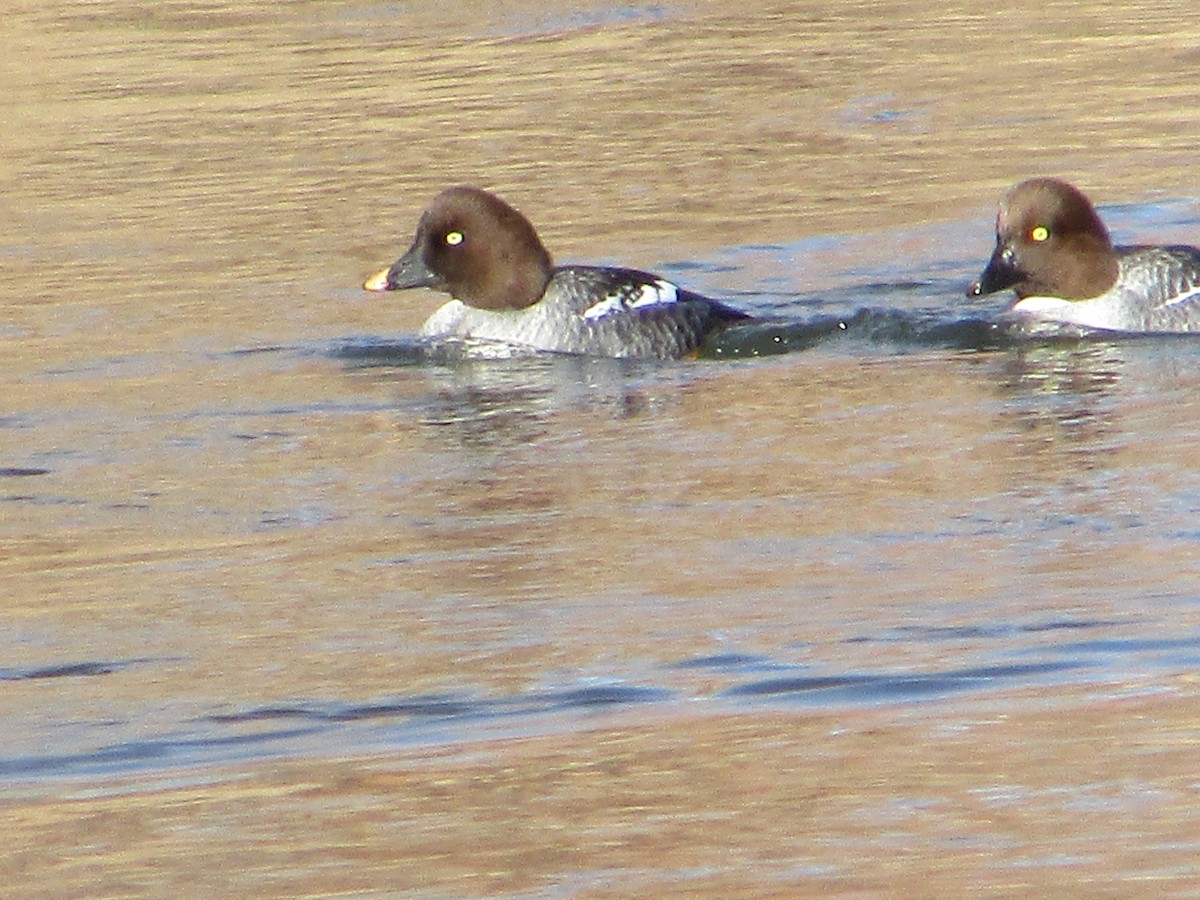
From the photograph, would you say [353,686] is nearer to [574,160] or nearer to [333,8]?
[574,160]

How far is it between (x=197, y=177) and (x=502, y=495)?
25.3 feet

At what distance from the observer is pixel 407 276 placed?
11539 mm


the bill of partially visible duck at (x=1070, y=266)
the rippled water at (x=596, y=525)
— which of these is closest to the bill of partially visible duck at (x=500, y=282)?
the rippled water at (x=596, y=525)

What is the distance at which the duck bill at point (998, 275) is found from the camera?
437 inches

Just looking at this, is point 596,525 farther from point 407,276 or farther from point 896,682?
point 407,276

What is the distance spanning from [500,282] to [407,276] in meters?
0.44

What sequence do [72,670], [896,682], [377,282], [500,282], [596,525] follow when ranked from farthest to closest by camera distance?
A: 1. [500,282]
2. [377,282]
3. [596,525]
4. [72,670]
5. [896,682]

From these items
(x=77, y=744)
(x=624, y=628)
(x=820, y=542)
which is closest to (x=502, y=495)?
(x=820, y=542)

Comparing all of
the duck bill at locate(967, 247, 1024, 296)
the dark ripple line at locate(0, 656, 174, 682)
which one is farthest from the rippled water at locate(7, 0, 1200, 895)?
the duck bill at locate(967, 247, 1024, 296)

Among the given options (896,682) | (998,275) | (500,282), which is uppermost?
(500,282)

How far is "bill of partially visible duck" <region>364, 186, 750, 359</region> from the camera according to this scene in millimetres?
11344

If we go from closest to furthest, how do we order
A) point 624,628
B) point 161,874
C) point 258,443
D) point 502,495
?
point 161,874, point 624,628, point 502,495, point 258,443

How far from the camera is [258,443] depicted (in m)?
9.42

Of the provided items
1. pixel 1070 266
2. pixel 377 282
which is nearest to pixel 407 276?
pixel 377 282
